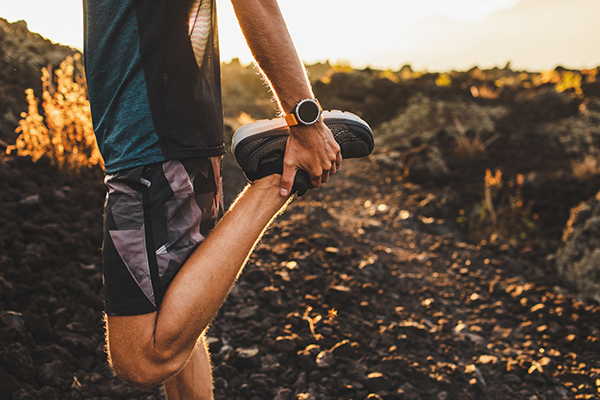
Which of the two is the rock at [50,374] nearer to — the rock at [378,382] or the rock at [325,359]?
the rock at [325,359]

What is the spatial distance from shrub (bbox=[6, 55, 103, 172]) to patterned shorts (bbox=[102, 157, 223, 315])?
2668mm

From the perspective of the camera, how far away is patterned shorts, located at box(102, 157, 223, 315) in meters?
1.18

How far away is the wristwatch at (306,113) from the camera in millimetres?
1217

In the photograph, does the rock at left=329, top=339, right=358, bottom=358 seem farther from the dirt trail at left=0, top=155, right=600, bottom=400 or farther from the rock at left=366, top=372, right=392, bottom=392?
the rock at left=366, top=372, right=392, bottom=392

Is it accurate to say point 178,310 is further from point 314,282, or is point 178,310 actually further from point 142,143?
point 314,282

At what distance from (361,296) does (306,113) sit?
1.88m

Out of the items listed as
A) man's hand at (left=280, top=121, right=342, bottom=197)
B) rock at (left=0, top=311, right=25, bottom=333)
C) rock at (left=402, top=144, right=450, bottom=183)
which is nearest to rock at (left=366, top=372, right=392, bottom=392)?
man's hand at (left=280, top=121, right=342, bottom=197)

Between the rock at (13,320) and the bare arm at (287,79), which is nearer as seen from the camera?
the bare arm at (287,79)

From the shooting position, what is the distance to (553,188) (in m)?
5.11

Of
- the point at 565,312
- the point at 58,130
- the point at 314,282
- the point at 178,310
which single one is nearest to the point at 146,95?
the point at 178,310

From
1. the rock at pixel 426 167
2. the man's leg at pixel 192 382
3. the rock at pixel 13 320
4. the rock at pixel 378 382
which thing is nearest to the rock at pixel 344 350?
the rock at pixel 378 382

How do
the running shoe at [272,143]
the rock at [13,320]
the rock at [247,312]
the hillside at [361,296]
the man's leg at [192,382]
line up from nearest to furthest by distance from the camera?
the running shoe at [272,143]
the man's leg at [192,382]
the rock at [13,320]
the hillside at [361,296]
the rock at [247,312]

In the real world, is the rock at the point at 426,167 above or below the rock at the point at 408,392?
above

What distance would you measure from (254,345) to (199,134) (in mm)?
1439
